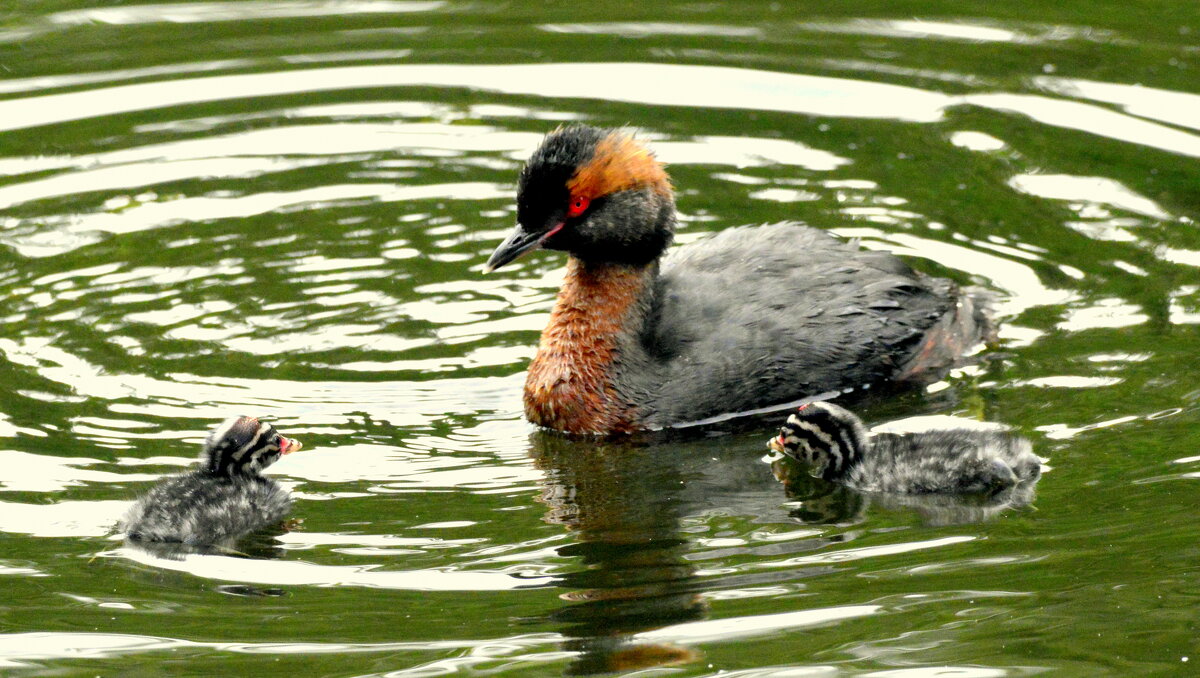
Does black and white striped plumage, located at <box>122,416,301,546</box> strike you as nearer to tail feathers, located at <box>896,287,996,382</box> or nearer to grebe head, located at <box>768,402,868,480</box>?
grebe head, located at <box>768,402,868,480</box>

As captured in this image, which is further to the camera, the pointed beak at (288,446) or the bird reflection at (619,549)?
the pointed beak at (288,446)

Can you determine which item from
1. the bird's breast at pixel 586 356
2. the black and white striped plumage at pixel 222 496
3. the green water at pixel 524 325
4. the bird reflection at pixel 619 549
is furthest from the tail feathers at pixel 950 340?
the black and white striped plumage at pixel 222 496

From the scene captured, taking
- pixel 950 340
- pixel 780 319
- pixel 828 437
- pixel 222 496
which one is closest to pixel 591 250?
pixel 780 319

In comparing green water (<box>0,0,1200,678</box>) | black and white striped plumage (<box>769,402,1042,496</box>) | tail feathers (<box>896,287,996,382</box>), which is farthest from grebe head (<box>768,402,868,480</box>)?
tail feathers (<box>896,287,996,382</box>)

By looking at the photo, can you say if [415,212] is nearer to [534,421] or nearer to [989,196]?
[534,421]

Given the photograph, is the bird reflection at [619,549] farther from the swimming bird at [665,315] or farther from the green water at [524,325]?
the swimming bird at [665,315]

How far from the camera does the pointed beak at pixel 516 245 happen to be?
28.3 feet

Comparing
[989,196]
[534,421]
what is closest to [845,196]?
[989,196]

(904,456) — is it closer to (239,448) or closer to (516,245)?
(516,245)

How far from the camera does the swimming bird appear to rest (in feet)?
28.5

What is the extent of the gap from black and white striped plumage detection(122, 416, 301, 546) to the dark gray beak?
1426 mm

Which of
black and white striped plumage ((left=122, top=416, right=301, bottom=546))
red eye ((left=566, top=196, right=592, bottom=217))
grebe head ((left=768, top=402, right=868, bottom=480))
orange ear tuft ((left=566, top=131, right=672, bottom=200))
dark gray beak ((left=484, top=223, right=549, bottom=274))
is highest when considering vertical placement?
orange ear tuft ((left=566, top=131, right=672, bottom=200))

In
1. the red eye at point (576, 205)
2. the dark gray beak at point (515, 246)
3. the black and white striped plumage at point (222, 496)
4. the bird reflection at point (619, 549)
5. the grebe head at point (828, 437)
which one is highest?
the red eye at point (576, 205)

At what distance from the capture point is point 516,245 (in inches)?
342
